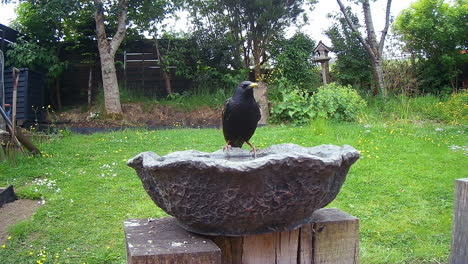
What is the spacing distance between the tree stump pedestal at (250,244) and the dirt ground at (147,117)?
7635 mm

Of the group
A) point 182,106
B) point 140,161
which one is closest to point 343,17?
point 182,106

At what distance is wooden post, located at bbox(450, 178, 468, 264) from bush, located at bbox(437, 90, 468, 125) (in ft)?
24.5

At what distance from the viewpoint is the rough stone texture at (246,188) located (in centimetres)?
142

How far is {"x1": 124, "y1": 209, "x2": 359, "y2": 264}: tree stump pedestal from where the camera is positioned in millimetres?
1535

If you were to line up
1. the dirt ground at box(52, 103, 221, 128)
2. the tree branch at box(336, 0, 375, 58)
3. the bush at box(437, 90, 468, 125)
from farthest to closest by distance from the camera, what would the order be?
the tree branch at box(336, 0, 375, 58) < the dirt ground at box(52, 103, 221, 128) < the bush at box(437, 90, 468, 125)

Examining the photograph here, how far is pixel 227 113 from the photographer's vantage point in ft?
7.46

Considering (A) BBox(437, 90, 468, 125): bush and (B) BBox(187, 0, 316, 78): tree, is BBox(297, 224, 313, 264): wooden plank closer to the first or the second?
(A) BBox(437, 90, 468, 125): bush

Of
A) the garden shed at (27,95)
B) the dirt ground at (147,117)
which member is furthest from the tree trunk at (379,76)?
the garden shed at (27,95)

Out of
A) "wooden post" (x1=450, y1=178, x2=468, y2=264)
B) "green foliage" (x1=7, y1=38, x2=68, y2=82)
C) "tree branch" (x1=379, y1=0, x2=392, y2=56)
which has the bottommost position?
"wooden post" (x1=450, y1=178, x2=468, y2=264)

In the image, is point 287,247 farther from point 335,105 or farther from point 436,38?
point 436,38

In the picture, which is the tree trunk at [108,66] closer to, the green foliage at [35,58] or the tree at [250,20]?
the green foliage at [35,58]

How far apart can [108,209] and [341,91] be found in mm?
6131

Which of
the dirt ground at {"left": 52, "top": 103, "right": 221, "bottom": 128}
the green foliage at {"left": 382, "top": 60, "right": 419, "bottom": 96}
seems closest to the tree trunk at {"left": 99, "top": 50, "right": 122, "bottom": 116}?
the dirt ground at {"left": 52, "top": 103, "right": 221, "bottom": 128}

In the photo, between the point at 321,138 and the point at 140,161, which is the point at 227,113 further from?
the point at 321,138
